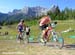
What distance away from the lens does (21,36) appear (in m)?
18.7

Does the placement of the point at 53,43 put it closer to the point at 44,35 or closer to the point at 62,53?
the point at 44,35

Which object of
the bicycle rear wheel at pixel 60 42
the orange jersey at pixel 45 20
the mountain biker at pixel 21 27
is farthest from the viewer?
the mountain biker at pixel 21 27

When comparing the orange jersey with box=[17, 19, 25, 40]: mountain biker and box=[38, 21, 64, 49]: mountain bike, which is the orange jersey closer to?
box=[38, 21, 64, 49]: mountain bike

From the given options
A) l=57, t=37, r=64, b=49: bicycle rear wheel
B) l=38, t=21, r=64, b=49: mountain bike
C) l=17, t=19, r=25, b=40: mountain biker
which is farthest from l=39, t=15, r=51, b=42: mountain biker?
l=17, t=19, r=25, b=40: mountain biker

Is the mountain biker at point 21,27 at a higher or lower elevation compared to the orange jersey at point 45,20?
lower

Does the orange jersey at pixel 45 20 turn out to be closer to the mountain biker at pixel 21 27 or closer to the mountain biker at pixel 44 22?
the mountain biker at pixel 44 22

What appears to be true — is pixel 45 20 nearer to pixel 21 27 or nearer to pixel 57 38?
pixel 57 38

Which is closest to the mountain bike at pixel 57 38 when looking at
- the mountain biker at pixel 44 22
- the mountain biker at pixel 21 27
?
the mountain biker at pixel 44 22

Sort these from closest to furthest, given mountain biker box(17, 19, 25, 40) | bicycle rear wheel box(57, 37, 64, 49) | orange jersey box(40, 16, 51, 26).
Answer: bicycle rear wheel box(57, 37, 64, 49)
orange jersey box(40, 16, 51, 26)
mountain biker box(17, 19, 25, 40)

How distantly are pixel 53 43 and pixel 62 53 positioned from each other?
2.57 metres

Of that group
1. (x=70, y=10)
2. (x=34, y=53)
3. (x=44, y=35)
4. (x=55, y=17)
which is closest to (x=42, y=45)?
(x=44, y=35)

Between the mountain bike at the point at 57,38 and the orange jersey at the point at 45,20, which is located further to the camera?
the orange jersey at the point at 45,20

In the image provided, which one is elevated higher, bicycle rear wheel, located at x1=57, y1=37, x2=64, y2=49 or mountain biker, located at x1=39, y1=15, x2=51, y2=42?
mountain biker, located at x1=39, y1=15, x2=51, y2=42

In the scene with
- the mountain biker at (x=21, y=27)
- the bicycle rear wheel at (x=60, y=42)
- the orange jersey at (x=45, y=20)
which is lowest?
the bicycle rear wheel at (x=60, y=42)
